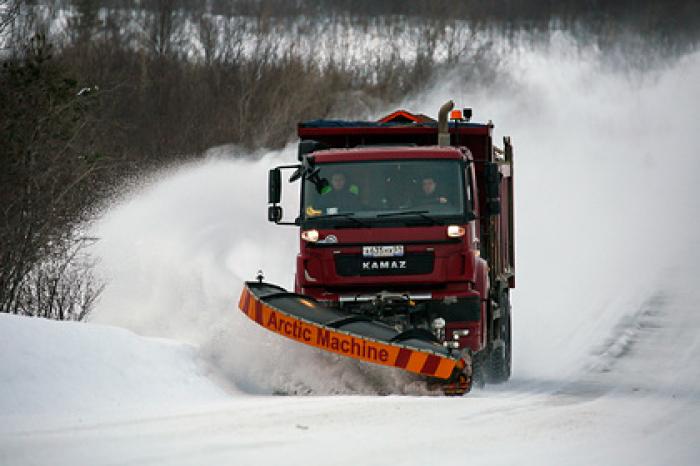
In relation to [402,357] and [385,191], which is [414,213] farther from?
[402,357]

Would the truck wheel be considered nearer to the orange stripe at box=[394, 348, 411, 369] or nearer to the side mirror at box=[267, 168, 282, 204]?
the side mirror at box=[267, 168, 282, 204]

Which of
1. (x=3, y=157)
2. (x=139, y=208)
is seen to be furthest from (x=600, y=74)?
(x=3, y=157)

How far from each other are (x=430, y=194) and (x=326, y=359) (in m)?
1.96

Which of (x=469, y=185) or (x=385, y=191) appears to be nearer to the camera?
(x=385, y=191)

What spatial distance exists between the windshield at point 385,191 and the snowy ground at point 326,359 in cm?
144

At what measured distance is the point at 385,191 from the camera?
13320mm

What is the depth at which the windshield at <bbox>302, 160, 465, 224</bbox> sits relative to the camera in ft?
43.4

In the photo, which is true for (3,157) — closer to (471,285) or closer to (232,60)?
(471,285)

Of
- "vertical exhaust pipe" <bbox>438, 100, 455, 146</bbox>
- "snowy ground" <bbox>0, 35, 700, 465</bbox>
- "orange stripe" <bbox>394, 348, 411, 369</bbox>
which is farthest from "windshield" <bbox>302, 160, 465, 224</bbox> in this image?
"orange stripe" <bbox>394, 348, 411, 369</bbox>

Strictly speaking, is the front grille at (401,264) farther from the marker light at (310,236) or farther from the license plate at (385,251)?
the marker light at (310,236)

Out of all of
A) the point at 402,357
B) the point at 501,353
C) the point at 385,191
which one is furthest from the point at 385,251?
the point at 501,353

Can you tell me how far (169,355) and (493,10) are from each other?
4665 centimetres

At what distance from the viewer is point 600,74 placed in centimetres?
4500

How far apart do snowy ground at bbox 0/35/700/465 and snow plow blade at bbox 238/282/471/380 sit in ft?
1.19
